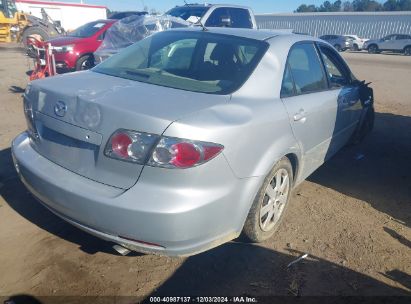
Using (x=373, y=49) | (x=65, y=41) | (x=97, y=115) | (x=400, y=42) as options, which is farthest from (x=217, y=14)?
(x=373, y=49)

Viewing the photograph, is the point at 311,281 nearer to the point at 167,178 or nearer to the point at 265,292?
the point at 265,292

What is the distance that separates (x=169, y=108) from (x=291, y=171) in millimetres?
1385

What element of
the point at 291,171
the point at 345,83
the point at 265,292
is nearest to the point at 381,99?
the point at 345,83

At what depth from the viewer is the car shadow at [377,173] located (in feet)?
12.8

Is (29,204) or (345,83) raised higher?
(345,83)

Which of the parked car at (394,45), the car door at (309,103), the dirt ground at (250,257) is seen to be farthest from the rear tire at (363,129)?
the parked car at (394,45)

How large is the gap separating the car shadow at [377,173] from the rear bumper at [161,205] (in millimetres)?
2129

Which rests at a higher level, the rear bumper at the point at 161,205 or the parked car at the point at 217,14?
the parked car at the point at 217,14

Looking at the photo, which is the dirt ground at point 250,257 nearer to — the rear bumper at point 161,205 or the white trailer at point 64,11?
the rear bumper at point 161,205

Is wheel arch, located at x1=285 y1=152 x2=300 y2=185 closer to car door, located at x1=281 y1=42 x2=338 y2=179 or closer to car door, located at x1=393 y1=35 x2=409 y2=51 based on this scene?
car door, located at x1=281 y1=42 x2=338 y2=179

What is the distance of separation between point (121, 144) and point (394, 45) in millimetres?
34516

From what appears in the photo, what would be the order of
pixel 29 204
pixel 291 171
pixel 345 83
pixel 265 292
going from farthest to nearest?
pixel 345 83, pixel 29 204, pixel 291 171, pixel 265 292

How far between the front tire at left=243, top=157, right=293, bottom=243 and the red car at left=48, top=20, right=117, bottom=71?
8.46 meters

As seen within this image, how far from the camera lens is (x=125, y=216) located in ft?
6.87
